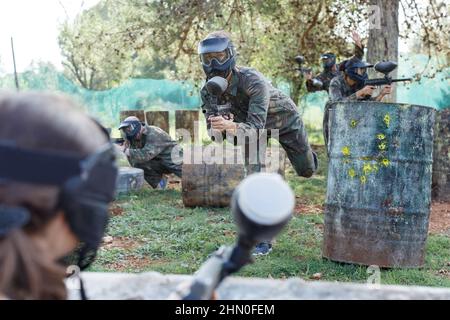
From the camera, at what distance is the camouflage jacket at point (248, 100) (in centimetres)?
547

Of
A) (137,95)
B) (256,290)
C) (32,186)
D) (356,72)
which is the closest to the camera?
(32,186)

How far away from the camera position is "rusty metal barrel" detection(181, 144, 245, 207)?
741 cm

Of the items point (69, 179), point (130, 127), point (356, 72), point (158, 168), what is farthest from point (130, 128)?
point (69, 179)

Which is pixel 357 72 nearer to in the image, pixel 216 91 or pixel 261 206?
pixel 216 91

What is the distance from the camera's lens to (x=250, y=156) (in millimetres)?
5758

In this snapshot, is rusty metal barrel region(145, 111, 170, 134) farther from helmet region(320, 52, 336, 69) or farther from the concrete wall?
the concrete wall

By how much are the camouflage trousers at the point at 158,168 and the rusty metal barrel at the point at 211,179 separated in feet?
4.86

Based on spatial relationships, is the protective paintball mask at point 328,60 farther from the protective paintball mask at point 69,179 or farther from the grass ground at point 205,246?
the protective paintball mask at point 69,179

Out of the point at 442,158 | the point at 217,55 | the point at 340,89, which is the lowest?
the point at 442,158

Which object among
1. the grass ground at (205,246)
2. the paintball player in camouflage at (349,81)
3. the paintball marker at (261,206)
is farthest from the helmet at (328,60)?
the paintball marker at (261,206)

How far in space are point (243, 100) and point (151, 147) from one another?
11.1 feet

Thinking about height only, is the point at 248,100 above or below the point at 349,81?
below

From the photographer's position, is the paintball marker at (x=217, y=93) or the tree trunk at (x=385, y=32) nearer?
the paintball marker at (x=217, y=93)

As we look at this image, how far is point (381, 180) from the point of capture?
4.52m
